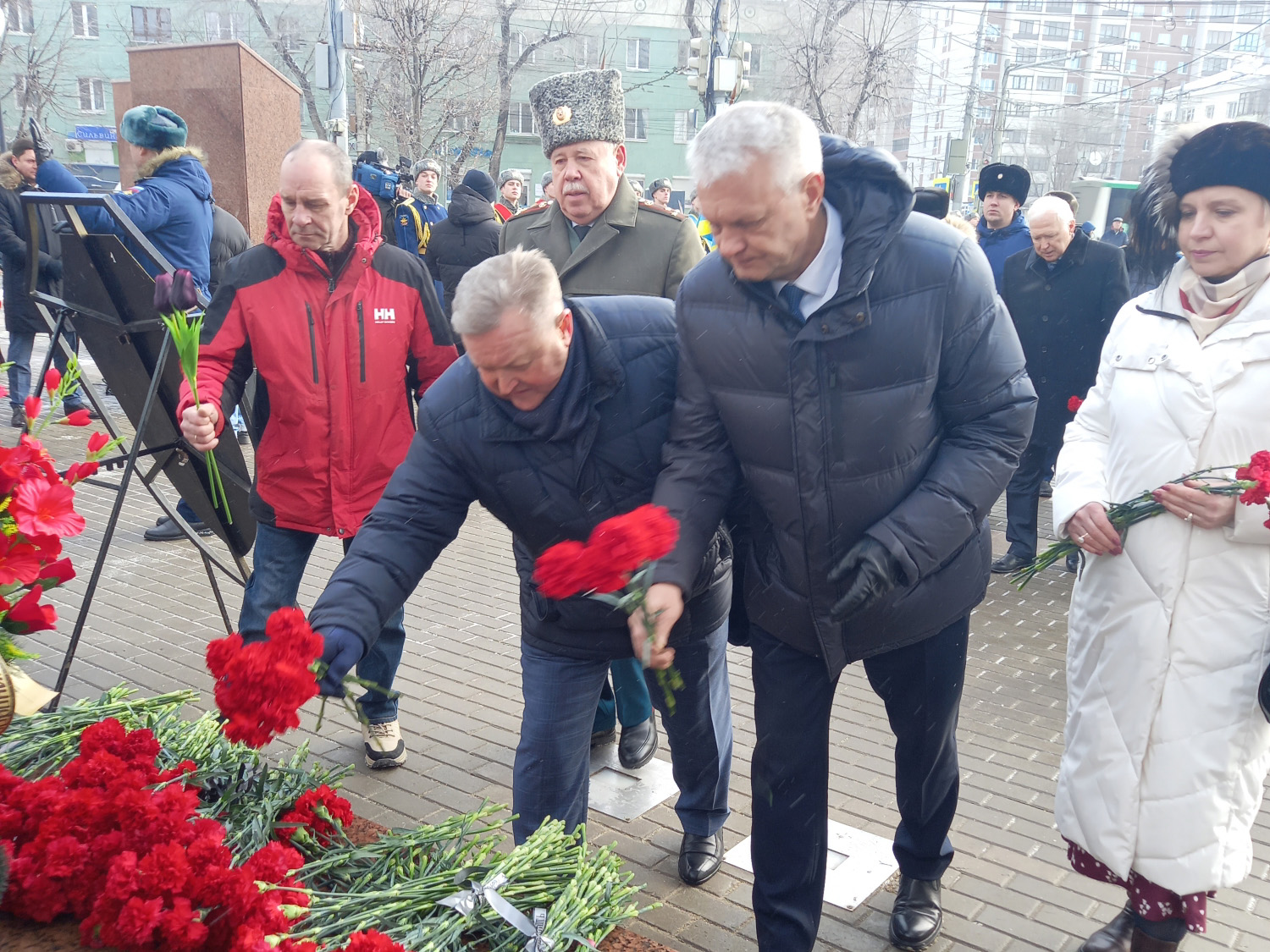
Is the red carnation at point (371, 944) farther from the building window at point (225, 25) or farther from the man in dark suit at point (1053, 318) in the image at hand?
the building window at point (225, 25)

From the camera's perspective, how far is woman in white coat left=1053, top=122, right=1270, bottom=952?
8.54 feet

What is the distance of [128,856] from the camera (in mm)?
1851

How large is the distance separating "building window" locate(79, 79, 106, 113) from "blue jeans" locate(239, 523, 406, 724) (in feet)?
159

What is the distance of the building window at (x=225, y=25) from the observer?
40969mm

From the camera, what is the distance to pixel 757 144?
2.34 m

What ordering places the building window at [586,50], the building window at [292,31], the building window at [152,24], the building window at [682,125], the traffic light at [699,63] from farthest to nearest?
the building window at [682,125] → the building window at [586,50] → the building window at [152,24] → the building window at [292,31] → the traffic light at [699,63]

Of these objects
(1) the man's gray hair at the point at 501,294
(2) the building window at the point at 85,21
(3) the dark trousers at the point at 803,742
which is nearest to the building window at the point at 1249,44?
(2) the building window at the point at 85,21

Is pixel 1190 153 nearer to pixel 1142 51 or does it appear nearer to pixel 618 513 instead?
pixel 618 513

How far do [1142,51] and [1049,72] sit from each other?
715cm

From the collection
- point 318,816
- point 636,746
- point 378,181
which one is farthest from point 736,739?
point 378,181

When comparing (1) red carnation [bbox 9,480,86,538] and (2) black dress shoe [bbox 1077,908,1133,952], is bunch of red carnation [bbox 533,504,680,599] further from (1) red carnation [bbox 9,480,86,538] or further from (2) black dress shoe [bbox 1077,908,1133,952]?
(2) black dress shoe [bbox 1077,908,1133,952]

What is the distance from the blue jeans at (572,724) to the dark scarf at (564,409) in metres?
0.66

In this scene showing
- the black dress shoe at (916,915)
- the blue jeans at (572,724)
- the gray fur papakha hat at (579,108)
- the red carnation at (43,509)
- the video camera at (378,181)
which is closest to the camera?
the red carnation at (43,509)

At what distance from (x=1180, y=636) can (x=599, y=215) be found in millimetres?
2442
